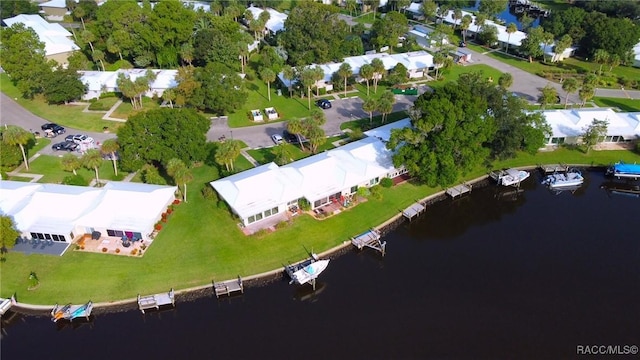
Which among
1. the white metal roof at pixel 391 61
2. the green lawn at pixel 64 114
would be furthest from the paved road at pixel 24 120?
the white metal roof at pixel 391 61

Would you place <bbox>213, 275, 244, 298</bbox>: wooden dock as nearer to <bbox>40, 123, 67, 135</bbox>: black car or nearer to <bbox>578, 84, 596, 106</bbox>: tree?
<bbox>40, 123, 67, 135</bbox>: black car

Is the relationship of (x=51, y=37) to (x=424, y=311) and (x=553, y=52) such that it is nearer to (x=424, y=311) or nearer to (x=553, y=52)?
(x=424, y=311)

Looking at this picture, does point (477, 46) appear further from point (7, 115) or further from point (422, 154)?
point (7, 115)

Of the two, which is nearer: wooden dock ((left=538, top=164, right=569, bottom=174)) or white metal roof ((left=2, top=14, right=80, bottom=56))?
wooden dock ((left=538, top=164, right=569, bottom=174))

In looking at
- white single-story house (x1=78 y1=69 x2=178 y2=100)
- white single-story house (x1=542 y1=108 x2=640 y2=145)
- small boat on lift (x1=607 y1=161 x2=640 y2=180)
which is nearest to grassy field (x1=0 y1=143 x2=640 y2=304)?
white single-story house (x1=542 y1=108 x2=640 y2=145)

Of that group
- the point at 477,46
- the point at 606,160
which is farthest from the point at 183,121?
the point at 477,46

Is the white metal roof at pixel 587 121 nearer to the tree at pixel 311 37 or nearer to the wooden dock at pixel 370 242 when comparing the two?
the wooden dock at pixel 370 242
